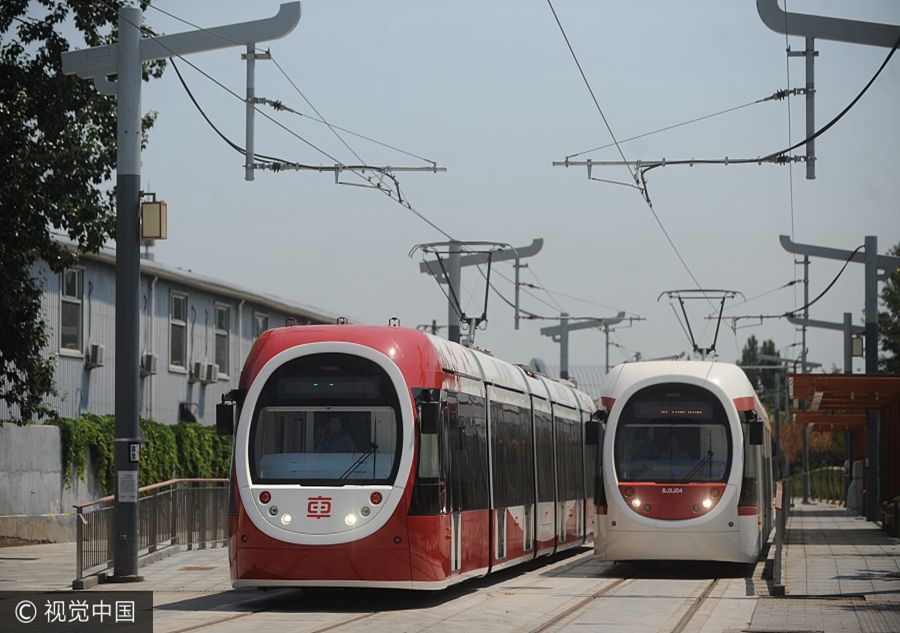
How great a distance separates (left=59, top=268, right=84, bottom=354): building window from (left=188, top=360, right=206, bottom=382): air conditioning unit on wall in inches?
235

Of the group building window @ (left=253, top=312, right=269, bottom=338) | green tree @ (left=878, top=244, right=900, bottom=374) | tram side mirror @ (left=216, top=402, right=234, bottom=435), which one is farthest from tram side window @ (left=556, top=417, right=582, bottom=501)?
green tree @ (left=878, top=244, right=900, bottom=374)

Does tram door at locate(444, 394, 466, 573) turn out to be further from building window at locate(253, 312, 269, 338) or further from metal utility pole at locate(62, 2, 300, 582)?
building window at locate(253, 312, 269, 338)

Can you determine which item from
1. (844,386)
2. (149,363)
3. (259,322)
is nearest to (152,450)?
(149,363)

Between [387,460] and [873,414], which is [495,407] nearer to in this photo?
[387,460]

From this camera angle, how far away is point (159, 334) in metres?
37.6

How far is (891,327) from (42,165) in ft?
166

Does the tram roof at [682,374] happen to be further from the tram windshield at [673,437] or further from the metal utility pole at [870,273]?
the metal utility pole at [870,273]

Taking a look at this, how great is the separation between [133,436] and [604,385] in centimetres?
672

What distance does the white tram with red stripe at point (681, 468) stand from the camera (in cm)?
2156

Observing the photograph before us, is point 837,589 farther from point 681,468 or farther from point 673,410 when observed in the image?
point 673,410

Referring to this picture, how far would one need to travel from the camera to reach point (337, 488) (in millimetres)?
16875

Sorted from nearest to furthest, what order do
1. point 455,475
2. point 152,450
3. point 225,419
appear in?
point 225,419 < point 455,475 < point 152,450

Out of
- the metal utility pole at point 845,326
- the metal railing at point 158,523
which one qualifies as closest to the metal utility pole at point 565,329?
the metal utility pole at point 845,326

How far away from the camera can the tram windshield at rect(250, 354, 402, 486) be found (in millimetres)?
17031
